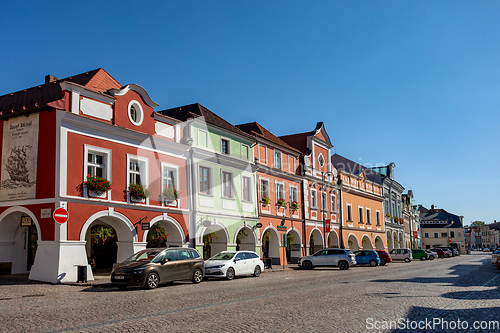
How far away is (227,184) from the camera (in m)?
31.6

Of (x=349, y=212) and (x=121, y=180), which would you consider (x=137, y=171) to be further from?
(x=349, y=212)

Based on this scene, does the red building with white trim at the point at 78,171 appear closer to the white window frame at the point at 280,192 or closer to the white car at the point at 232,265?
the white car at the point at 232,265

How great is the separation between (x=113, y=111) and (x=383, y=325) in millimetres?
17835

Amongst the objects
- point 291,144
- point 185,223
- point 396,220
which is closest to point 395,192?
point 396,220

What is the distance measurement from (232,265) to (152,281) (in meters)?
6.41

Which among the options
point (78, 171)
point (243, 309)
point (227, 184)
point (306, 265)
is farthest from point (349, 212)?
point (243, 309)

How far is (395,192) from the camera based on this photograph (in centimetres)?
7219

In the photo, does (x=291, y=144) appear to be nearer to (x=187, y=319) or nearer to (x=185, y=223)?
(x=185, y=223)

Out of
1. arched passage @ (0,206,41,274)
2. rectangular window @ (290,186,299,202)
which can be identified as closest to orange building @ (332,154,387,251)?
rectangular window @ (290,186,299,202)

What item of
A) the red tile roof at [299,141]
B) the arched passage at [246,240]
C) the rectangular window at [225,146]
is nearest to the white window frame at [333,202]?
the red tile roof at [299,141]

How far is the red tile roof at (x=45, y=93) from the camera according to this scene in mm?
21875

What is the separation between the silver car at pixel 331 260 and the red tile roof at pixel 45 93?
18.8 meters

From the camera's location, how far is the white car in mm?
23094

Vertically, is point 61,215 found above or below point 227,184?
below
